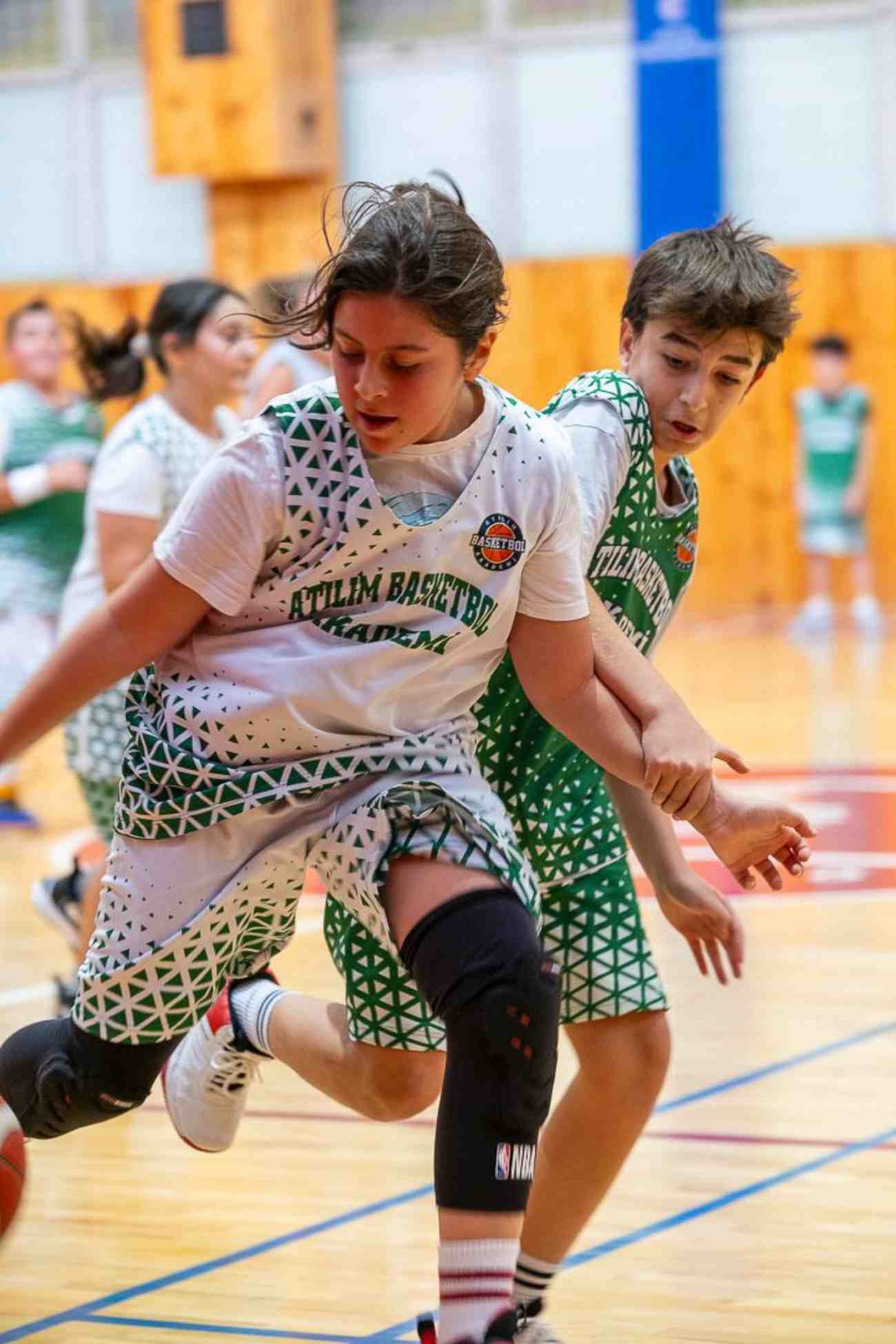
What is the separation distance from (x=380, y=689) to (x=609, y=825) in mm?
536

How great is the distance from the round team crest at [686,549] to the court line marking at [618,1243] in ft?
3.22

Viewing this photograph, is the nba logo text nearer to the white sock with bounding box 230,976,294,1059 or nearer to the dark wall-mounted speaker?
the white sock with bounding box 230,976,294,1059

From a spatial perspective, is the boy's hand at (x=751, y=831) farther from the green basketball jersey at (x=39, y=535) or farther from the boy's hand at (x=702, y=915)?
the green basketball jersey at (x=39, y=535)

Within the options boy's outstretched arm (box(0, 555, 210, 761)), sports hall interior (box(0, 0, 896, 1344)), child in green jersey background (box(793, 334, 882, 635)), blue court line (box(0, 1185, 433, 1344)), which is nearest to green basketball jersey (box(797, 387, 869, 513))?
child in green jersey background (box(793, 334, 882, 635))

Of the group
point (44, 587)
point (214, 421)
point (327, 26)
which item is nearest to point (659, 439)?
point (214, 421)

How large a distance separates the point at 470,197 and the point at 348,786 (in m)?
10.7

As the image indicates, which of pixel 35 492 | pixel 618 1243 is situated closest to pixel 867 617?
pixel 35 492

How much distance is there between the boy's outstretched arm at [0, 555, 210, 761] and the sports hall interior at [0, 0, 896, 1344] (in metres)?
0.91

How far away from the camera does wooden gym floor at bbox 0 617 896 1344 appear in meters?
2.86

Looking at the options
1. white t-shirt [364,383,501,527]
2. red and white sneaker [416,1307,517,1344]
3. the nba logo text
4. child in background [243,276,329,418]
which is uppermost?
white t-shirt [364,383,501,527]

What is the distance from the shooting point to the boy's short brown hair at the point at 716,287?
2648 mm

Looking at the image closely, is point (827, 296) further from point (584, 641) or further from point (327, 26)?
point (584, 641)

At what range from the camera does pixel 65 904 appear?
4621mm

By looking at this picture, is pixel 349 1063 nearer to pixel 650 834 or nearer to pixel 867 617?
pixel 650 834
